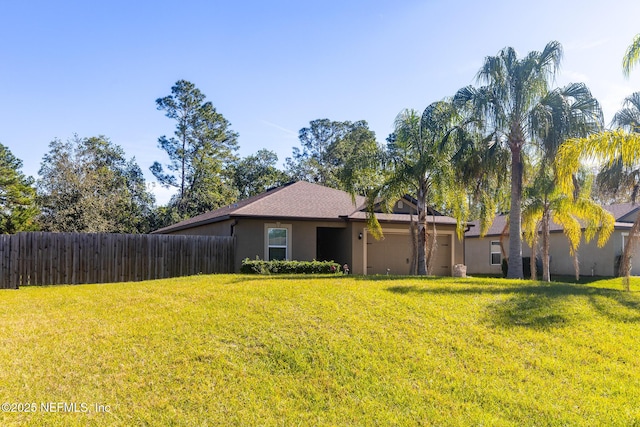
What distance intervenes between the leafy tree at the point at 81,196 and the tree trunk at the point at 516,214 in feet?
85.4

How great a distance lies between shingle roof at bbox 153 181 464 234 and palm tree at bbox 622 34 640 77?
933cm

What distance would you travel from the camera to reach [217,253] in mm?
17391

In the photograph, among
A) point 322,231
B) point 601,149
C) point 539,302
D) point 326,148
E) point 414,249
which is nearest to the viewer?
point 539,302

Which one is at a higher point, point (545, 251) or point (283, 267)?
point (545, 251)

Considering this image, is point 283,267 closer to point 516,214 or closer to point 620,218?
point 516,214

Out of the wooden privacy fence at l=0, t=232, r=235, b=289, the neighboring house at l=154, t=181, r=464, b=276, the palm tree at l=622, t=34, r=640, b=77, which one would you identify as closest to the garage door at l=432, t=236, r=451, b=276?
the neighboring house at l=154, t=181, r=464, b=276

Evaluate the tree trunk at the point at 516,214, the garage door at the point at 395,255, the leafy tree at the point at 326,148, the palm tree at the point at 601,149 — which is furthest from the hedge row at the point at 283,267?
the leafy tree at the point at 326,148

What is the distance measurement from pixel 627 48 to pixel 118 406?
570 inches

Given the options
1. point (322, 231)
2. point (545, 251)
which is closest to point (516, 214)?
point (545, 251)

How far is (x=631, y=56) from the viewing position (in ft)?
40.0

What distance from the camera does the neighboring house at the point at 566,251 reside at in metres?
22.5

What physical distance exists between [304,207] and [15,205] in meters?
26.1

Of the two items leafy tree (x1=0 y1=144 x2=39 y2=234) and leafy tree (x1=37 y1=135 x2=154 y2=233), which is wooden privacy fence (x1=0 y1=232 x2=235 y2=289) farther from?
leafy tree (x1=0 y1=144 x2=39 y2=234)

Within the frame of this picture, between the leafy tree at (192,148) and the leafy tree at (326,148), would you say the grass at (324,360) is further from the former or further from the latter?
the leafy tree at (192,148)
